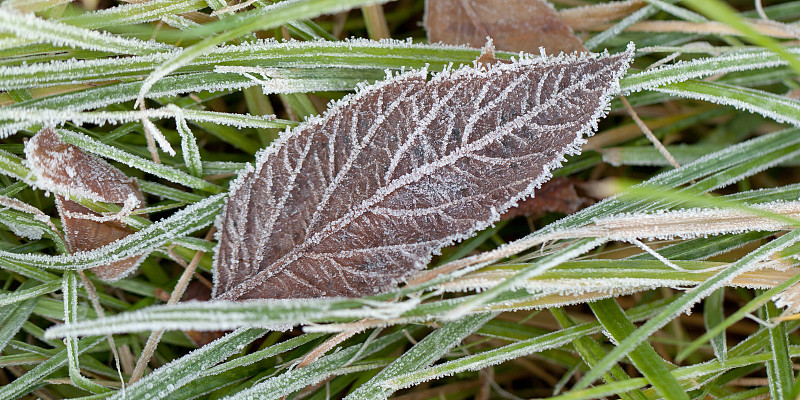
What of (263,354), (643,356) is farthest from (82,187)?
(643,356)

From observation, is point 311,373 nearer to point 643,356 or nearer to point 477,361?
point 477,361

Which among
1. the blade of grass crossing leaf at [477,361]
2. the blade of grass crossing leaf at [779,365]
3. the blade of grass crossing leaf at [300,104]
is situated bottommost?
the blade of grass crossing leaf at [779,365]

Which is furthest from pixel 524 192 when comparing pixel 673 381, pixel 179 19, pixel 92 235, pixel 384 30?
pixel 92 235

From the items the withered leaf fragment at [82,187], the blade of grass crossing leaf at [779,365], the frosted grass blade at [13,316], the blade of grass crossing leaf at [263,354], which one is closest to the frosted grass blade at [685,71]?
the blade of grass crossing leaf at [779,365]

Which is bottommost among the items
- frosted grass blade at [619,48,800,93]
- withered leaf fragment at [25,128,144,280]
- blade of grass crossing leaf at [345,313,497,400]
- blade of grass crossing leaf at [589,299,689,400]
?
blade of grass crossing leaf at [589,299,689,400]

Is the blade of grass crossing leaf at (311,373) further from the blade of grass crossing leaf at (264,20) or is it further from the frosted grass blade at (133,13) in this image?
the frosted grass blade at (133,13)

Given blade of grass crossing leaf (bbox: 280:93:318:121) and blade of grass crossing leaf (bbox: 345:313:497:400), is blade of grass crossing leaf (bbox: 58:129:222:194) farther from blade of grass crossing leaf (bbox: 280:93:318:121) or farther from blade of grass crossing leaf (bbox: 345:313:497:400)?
blade of grass crossing leaf (bbox: 345:313:497:400)

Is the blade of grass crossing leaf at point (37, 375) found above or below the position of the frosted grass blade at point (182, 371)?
above

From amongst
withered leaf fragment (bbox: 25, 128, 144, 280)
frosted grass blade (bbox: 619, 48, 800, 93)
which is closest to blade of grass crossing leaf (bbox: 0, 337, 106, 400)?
withered leaf fragment (bbox: 25, 128, 144, 280)
